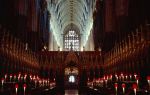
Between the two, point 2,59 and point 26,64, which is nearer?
point 2,59

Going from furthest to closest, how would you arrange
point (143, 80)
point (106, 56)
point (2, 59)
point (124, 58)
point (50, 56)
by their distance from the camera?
point (50, 56) → point (106, 56) → point (124, 58) → point (2, 59) → point (143, 80)

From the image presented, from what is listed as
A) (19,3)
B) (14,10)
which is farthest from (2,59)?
(19,3)

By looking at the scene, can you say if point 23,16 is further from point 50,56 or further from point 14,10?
point 50,56

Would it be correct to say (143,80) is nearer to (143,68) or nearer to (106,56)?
(143,68)

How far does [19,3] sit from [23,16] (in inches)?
50.7

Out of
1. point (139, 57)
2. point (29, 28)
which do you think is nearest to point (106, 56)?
point (29, 28)

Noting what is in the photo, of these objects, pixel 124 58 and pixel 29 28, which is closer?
pixel 124 58

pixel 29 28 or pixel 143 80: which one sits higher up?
pixel 29 28

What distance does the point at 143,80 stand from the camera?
38.9 ft

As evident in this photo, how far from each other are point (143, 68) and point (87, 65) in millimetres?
16186

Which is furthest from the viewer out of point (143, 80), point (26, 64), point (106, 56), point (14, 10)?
point (106, 56)

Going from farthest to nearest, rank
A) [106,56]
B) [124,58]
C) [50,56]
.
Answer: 1. [50,56]
2. [106,56]
3. [124,58]

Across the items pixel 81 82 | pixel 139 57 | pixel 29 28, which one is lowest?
pixel 81 82

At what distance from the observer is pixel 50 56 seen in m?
28.9
